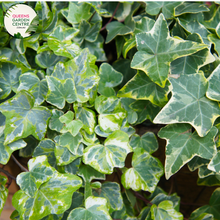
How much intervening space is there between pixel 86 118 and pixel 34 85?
193mm

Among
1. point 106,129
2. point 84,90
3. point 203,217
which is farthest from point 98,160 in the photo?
point 203,217

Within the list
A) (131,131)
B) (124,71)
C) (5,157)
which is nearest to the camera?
(5,157)

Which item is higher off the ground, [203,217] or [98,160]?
[98,160]

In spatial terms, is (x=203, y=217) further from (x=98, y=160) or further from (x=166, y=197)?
(x=98, y=160)

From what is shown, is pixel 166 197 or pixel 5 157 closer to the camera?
pixel 5 157

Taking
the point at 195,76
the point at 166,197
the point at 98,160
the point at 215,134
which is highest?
the point at 195,76

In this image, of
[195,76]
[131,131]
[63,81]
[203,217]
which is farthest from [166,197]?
[63,81]

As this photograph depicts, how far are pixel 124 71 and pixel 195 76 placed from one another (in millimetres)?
292

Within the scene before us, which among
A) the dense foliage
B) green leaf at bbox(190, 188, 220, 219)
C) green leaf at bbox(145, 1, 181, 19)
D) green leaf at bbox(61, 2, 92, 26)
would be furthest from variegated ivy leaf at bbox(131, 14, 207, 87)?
green leaf at bbox(190, 188, 220, 219)

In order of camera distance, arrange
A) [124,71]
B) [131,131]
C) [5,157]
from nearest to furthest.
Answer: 1. [5,157]
2. [131,131]
3. [124,71]

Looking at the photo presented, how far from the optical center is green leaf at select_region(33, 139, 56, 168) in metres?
0.62

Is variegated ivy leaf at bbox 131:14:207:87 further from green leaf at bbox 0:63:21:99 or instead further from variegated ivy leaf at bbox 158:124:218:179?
green leaf at bbox 0:63:21:99

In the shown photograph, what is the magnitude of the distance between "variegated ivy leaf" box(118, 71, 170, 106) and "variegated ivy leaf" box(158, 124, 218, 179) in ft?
0.35

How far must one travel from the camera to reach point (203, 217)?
720mm
